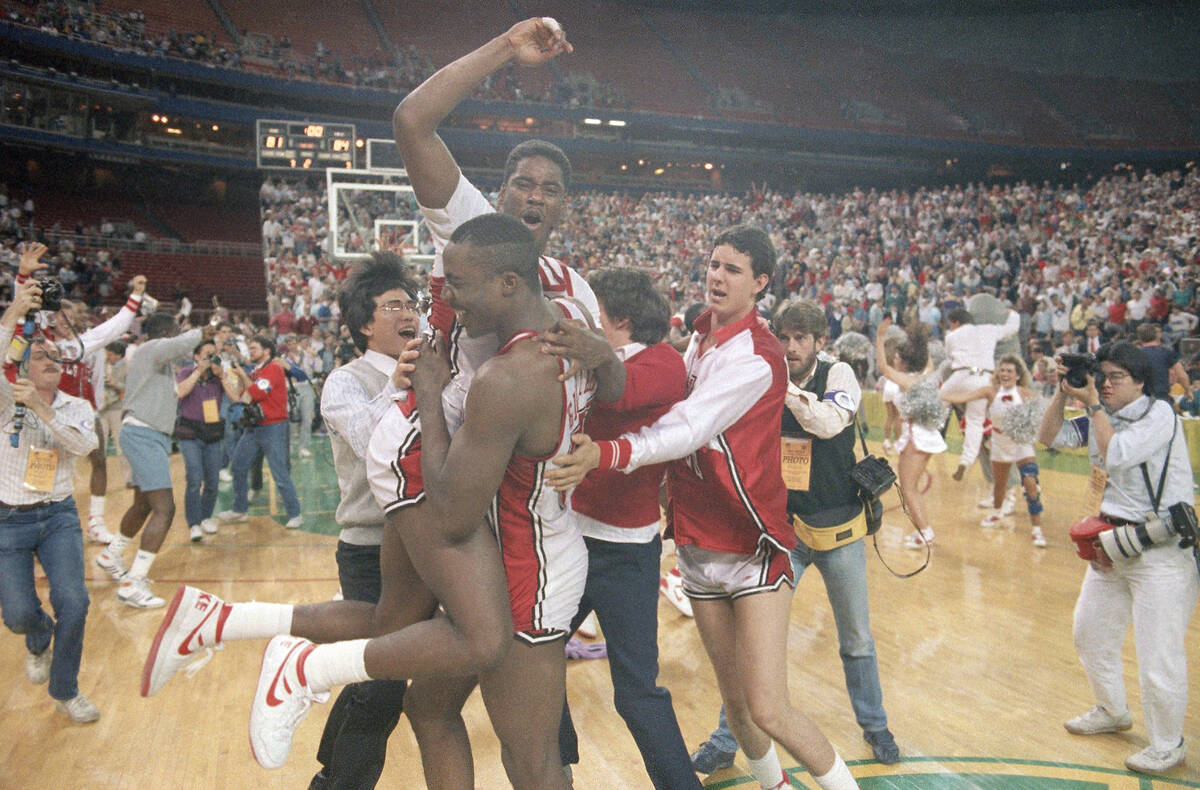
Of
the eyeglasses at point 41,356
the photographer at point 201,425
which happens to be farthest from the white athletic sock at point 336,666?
the photographer at point 201,425

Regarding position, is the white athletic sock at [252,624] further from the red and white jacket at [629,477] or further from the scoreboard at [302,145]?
the scoreboard at [302,145]

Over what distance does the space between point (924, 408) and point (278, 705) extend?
5413mm

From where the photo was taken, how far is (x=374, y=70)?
2759cm

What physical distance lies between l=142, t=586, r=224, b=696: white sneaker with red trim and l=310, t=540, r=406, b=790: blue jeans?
16.9 inches

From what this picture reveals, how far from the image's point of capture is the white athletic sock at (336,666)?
219cm

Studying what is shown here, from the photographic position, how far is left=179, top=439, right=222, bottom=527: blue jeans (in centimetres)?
698

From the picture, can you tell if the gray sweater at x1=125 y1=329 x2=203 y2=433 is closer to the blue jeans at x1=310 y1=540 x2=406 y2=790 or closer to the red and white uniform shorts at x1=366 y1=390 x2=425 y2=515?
the blue jeans at x1=310 y1=540 x2=406 y2=790

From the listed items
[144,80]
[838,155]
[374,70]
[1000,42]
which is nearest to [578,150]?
[374,70]

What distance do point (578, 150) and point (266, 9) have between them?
11.4m

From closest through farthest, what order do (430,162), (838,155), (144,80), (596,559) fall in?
(430,162) < (596,559) < (144,80) < (838,155)

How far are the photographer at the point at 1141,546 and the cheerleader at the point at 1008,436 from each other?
3.79 meters

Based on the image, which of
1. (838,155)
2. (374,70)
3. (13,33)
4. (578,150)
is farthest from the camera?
(838,155)

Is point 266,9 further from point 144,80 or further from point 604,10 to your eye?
point 604,10

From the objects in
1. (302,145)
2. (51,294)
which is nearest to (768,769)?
(51,294)
